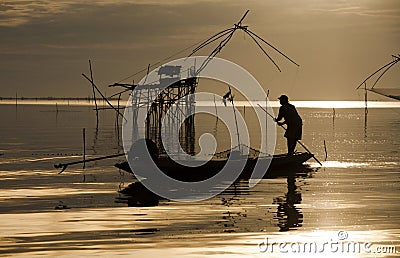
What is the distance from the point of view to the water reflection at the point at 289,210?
12.5 m

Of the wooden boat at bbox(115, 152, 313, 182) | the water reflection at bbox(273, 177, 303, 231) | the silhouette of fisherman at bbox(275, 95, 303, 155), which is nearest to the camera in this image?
the water reflection at bbox(273, 177, 303, 231)

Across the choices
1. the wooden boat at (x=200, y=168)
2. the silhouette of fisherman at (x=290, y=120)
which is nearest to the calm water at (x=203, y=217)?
the wooden boat at (x=200, y=168)

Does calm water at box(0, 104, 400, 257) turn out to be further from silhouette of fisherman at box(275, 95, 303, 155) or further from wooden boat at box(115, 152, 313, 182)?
silhouette of fisherman at box(275, 95, 303, 155)

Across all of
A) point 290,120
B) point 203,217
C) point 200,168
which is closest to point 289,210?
point 203,217

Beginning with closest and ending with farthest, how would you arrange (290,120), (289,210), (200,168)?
(289,210), (200,168), (290,120)

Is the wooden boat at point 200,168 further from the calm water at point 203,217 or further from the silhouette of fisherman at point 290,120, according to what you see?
the silhouette of fisherman at point 290,120

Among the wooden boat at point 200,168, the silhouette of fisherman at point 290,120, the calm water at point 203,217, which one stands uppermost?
the silhouette of fisherman at point 290,120

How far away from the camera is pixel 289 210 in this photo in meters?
13.9

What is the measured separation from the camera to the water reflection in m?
12.5

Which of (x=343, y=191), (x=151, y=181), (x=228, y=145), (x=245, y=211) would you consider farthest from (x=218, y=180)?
(x=228, y=145)

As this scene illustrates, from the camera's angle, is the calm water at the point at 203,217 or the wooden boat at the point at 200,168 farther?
the wooden boat at the point at 200,168

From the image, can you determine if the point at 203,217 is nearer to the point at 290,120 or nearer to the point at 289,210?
the point at 289,210

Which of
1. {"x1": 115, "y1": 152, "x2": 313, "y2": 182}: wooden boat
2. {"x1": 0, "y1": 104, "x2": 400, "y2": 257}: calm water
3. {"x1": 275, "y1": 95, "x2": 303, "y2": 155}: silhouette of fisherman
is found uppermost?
{"x1": 275, "y1": 95, "x2": 303, "y2": 155}: silhouette of fisherman

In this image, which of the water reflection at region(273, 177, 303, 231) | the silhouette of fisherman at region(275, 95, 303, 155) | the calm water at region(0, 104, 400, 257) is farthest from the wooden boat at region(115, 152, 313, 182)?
the water reflection at region(273, 177, 303, 231)
